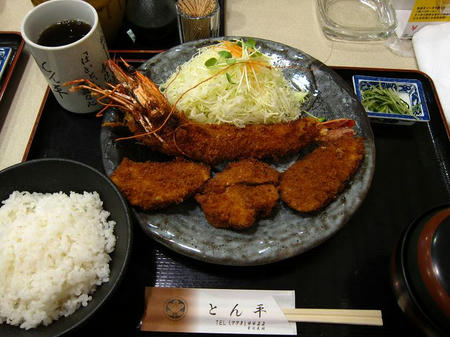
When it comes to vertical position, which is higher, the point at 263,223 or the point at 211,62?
the point at 211,62

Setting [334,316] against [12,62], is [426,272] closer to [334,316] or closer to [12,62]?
[334,316]

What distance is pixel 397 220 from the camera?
188 cm

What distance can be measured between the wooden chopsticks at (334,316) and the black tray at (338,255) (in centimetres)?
5

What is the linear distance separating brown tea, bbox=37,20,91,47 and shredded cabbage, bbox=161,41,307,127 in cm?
61

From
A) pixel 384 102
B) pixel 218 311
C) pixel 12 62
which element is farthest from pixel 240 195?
pixel 12 62

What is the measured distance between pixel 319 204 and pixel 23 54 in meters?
2.50

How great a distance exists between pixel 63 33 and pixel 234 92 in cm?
107

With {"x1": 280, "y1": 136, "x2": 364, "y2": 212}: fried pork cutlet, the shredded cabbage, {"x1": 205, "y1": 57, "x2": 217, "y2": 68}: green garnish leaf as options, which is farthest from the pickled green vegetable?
{"x1": 205, "y1": 57, "x2": 217, "y2": 68}: green garnish leaf

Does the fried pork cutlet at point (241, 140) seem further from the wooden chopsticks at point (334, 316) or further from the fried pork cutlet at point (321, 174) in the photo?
the wooden chopsticks at point (334, 316)

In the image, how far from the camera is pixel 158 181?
178 cm

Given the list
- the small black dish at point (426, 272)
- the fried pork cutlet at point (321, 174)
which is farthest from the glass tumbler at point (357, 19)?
the small black dish at point (426, 272)

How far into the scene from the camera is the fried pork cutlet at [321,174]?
1.75m

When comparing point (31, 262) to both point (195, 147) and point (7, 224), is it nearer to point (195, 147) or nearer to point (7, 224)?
point (7, 224)

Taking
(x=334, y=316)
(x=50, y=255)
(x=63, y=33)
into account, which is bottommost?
(x=334, y=316)
